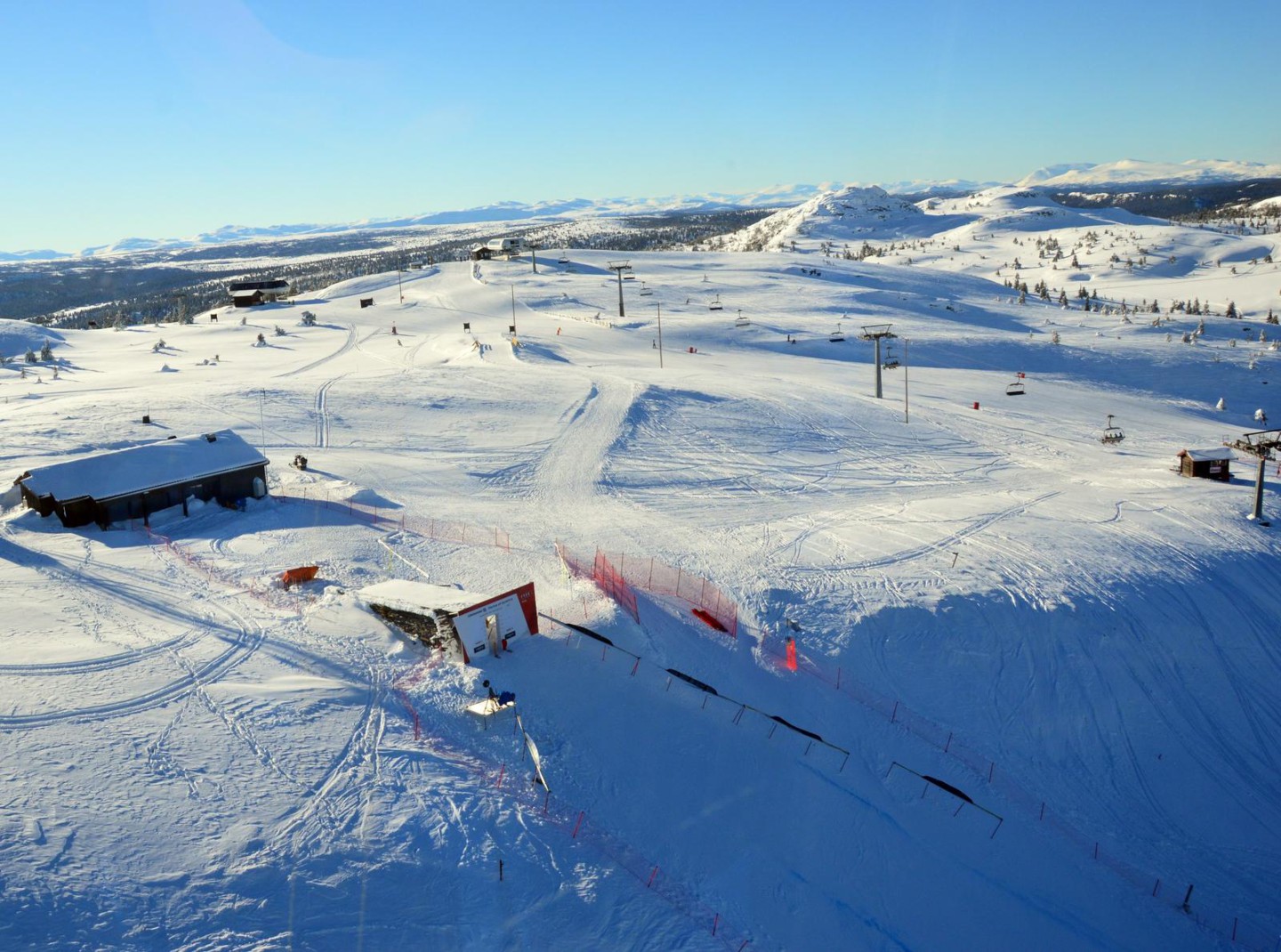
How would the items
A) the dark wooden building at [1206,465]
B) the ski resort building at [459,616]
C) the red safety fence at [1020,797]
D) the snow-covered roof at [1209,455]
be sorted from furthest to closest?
the snow-covered roof at [1209,455] → the dark wooden building at [1206,465] → the ski resort building at [459,616] → the red safety fence at [1020,797]

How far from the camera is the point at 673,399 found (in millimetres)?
42438

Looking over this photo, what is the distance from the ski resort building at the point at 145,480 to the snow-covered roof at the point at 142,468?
2 centimetres

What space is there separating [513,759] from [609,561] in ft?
31.2

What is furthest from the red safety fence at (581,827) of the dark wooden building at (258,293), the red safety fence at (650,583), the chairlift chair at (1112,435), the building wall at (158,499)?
the dark wooden building at (258,293)

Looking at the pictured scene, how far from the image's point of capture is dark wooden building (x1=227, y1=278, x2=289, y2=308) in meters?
80.3

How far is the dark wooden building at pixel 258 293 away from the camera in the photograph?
263ft

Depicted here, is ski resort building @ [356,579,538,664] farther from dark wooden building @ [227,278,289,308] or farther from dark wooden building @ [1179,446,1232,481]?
dark wooden building @ [227,278,289,308]

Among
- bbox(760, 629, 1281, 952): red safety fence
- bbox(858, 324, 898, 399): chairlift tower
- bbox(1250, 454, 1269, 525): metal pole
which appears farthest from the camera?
bbox(858, 324, 898, 399): chairlift tower

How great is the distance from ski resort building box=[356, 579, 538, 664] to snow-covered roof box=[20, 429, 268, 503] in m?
11.1

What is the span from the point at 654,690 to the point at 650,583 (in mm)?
5054

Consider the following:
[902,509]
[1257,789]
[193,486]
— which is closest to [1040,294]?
[902,509]

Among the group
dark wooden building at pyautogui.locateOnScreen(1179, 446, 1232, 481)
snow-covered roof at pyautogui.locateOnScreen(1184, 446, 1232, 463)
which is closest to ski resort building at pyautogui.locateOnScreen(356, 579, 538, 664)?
dark wooden building at pyautogui.locateOnScreen(1179, 446, 1232, 481)

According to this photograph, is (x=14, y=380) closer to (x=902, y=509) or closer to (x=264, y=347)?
(x=264, y=347)

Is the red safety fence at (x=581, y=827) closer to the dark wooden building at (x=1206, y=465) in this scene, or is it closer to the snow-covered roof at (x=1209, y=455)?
the dark wooden building at (x=1206, y=465)
